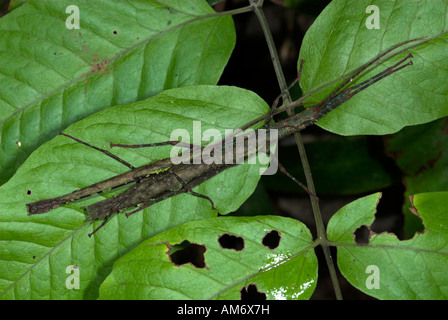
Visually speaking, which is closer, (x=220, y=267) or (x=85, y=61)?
(x=220, y=267)

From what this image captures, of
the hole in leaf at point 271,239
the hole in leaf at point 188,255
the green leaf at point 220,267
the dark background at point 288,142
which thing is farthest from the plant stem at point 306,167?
the hole in leaf at point 188,255

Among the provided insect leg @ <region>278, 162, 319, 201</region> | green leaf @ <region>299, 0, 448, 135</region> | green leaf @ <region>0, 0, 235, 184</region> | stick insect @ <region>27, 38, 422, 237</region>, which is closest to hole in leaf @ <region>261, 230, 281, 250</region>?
insect leg @ <region>278, 162, 319, 201</region>

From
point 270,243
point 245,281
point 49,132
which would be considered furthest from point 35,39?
point 270,243

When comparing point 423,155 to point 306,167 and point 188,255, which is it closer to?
point 306,167

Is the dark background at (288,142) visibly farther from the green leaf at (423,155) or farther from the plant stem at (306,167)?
the plant stem at (306,167)

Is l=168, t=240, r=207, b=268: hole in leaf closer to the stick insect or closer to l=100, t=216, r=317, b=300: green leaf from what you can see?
the stick insect

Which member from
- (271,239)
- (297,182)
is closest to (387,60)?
(297,182)

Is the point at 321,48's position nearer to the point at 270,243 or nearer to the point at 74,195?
the point at 74,195
